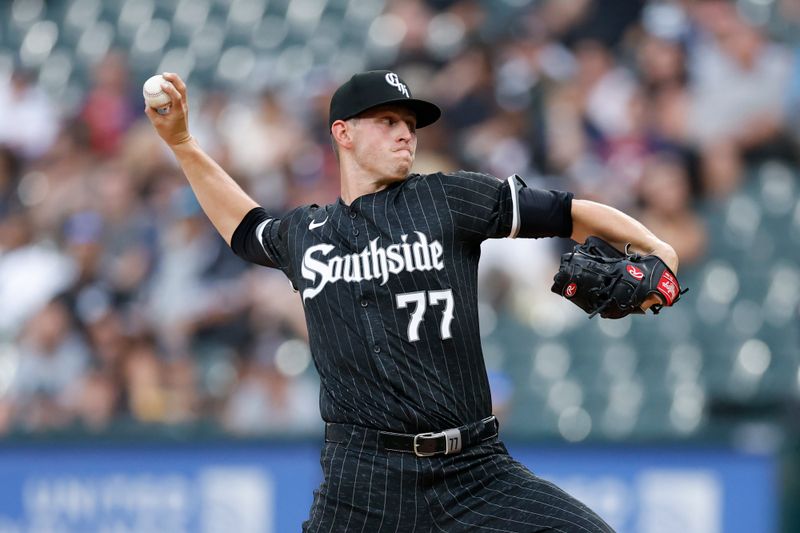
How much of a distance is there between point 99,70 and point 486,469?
26.1 feet

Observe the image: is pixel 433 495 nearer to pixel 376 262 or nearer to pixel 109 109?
pixel 376 262

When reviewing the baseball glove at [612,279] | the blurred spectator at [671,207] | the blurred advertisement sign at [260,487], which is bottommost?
the blurred advertisement sign at [260,487]

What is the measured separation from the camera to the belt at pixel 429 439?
3582 mm

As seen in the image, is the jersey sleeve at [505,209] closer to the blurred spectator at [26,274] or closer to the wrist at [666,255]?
the wrist at [666,255]

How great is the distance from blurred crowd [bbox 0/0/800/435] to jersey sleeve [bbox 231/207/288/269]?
10.9ft

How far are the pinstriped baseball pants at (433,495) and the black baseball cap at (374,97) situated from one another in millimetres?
1010

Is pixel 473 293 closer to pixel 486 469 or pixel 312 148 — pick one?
pixel 486 469

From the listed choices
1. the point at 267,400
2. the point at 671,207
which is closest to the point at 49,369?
the point at 267,400

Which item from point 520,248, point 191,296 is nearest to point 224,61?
point 191,296

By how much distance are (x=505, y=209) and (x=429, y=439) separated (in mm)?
723

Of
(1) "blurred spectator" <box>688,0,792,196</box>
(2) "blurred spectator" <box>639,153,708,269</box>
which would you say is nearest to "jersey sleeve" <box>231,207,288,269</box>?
(2) "blurred spectator" <box>639,153,708,269</box>

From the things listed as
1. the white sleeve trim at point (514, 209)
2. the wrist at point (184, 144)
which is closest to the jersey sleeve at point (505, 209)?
the white sleeve trim at point (514, 209)

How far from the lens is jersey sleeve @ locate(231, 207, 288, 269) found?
13.1 feet

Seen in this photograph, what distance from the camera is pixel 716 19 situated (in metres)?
8.36
